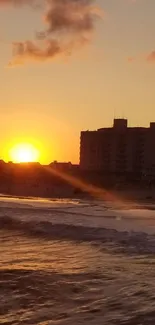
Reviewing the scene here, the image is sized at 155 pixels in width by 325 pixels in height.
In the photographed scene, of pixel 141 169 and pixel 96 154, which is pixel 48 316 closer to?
pixel 141 169

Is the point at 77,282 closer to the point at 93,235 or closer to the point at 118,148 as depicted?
the point at 93,235

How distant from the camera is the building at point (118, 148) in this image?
120294mm

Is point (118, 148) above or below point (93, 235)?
above

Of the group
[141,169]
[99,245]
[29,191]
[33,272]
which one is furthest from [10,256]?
[141,169]

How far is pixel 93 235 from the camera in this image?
704 inches

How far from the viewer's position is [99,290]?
8.34 m

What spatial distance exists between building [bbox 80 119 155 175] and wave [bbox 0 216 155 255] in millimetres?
95950

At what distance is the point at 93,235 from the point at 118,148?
111 m

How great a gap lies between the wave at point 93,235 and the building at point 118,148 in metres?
95.9

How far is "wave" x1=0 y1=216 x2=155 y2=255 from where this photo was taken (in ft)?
46.9

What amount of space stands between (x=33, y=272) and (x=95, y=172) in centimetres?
10082

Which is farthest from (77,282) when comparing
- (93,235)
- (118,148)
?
(118,148)

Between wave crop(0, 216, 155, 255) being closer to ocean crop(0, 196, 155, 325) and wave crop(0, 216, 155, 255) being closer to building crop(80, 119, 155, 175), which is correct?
ocean crop(0, 196, 155, 325)

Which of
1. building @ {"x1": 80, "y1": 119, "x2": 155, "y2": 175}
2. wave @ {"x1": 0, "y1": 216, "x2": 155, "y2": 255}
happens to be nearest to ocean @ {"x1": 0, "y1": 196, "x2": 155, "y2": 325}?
wave @ {"x1": 0, "y1": 216, "x2": 155, "y2": 255}
